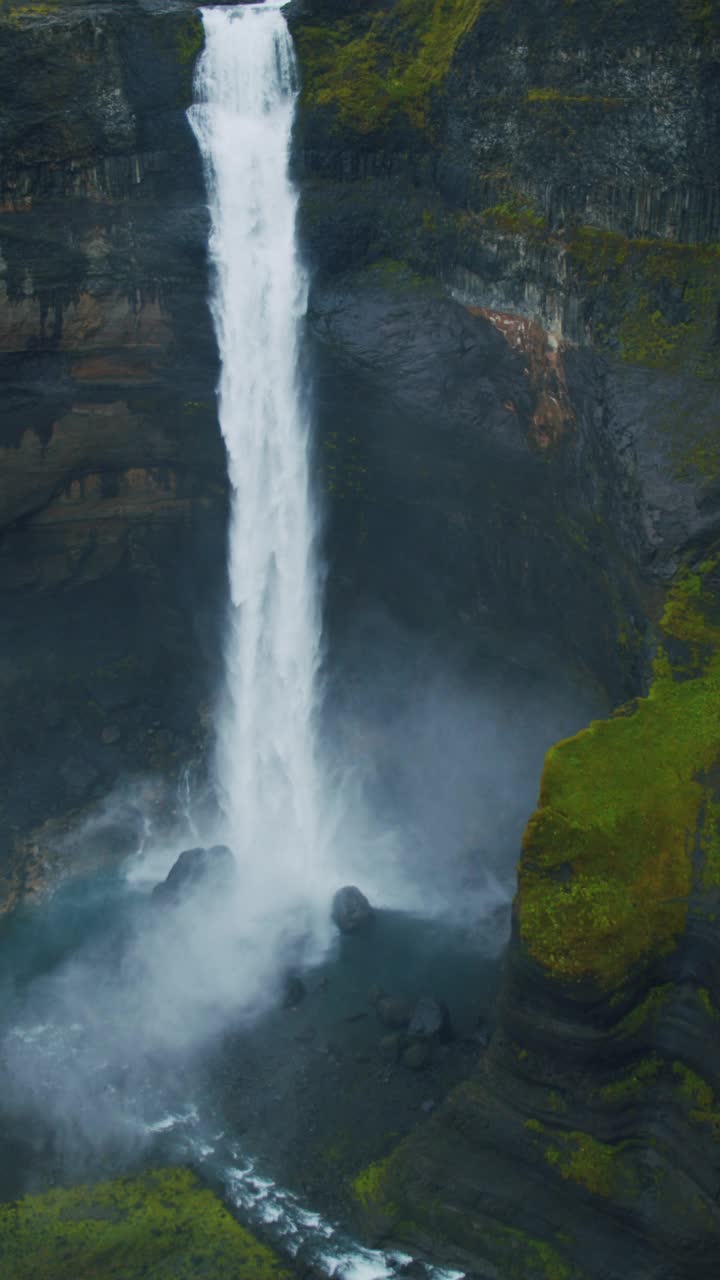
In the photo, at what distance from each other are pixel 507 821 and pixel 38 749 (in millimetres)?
12199

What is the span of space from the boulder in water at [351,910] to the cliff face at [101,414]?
7.50m

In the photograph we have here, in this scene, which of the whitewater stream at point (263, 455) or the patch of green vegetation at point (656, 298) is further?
the whitewater stream at point (263, 455)

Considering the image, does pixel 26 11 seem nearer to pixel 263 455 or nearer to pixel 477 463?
pixel 263 455

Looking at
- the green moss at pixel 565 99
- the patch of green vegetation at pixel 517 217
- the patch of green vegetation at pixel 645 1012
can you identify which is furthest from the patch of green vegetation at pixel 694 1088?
the green moss at pixel 565 99

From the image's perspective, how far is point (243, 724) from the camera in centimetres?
2883

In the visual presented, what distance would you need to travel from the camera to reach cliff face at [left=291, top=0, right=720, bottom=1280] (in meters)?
16.8

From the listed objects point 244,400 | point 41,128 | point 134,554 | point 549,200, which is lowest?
point 134,554

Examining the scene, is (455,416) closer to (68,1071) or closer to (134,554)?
(134,554)

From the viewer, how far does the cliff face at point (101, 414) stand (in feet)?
81.6

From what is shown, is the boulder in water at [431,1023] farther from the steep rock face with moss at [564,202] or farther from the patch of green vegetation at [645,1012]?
the steep rock face with moss at [564,202]

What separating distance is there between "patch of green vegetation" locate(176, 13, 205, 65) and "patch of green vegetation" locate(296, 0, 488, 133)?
2245 millimetres

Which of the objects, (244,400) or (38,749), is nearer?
(244,400)

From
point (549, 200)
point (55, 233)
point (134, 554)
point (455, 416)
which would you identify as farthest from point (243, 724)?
point (549, 200)

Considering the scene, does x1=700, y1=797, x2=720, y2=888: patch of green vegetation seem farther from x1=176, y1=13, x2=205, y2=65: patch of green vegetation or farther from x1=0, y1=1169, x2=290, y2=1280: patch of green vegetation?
x1=176, y1=13, x2=205, y2=65: patch of green vegetation
